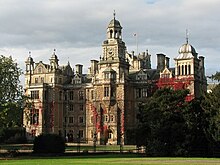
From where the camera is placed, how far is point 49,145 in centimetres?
4550

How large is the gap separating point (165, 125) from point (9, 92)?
14306 mm

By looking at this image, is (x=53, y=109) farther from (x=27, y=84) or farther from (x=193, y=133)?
(x=193, y=133)

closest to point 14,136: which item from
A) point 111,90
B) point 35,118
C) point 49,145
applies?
point 35,118

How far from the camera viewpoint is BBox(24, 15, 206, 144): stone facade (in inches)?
2844

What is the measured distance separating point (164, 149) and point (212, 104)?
5977mm

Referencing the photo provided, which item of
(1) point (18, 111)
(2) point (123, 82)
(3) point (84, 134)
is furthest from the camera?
(3) point (84, 134)

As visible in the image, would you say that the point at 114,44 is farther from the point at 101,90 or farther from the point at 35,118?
the point at 35,118

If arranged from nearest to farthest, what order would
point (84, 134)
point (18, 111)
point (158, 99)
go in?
point (18, 111)
point (158, 99)
point (84, 134)

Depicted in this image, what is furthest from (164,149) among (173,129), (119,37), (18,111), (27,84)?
(27,84)

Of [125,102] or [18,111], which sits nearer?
[18,111]

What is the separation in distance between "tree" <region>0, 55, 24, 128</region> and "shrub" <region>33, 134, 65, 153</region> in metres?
3.33

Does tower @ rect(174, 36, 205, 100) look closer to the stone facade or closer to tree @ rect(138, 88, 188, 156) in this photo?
the stone facade

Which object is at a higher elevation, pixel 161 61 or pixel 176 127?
pixel 161 61

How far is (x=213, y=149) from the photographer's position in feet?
147
